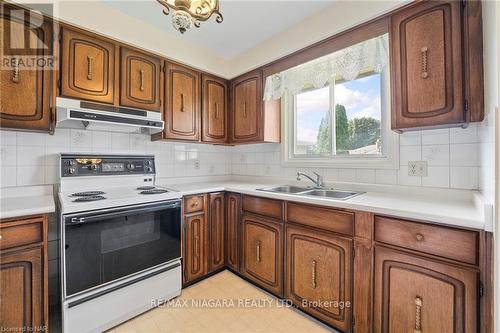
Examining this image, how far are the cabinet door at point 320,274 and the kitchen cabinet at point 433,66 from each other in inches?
34.9

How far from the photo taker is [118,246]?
1555 millimetres

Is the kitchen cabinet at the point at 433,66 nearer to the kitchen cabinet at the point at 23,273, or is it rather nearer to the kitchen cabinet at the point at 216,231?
the kitchen cabinet at the point at 216,231

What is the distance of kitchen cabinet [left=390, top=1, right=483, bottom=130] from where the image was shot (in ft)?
3.90

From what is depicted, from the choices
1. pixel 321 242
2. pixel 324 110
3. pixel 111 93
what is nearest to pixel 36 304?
pixel 111 93


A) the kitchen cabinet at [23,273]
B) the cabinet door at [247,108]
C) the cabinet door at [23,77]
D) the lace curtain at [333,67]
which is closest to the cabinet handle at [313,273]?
the cabinet door at [247,108]

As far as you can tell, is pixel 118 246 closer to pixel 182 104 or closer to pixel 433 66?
pixel 182 104

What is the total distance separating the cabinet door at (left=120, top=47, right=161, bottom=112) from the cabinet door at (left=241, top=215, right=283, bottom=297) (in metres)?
1.38

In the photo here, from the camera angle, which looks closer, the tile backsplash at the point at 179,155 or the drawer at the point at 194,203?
the tile backsplash at the point at 179,155

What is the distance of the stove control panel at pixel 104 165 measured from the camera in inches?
70.6

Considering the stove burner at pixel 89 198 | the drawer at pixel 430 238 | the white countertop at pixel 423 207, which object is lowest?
the drawer at pixel 430 238

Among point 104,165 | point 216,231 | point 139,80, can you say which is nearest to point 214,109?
point 139,80

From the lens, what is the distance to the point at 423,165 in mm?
1576

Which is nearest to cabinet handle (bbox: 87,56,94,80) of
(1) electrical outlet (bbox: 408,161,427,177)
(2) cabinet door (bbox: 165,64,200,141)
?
(2) cabinet door (bbox: 165,64,200,141)

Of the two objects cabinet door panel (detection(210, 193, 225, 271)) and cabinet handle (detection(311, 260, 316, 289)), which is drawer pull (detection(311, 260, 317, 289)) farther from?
cabinet door panel (detection(210, 193, 225, 271))
